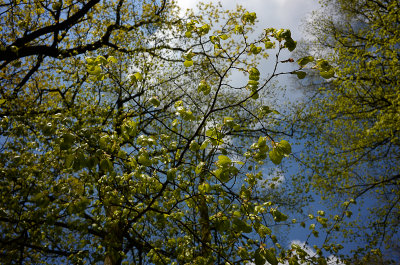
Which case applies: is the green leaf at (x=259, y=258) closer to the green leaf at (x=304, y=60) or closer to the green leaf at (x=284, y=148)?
the green leaf at (x=284, y=148)

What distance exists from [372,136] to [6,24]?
1569 centimetres

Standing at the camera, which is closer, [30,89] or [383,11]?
[30,89]

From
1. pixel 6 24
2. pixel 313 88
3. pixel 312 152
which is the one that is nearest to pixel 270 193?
pixel 312 152

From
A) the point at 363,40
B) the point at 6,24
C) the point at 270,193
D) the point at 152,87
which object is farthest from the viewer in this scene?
the point at 363,40

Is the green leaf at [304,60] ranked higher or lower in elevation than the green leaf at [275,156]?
higher

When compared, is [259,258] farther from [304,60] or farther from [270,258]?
[304,60]

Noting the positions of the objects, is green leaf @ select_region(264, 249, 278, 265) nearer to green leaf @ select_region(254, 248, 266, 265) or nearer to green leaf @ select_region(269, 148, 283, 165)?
green leaf @ select_region(254, 248, 266, 265)

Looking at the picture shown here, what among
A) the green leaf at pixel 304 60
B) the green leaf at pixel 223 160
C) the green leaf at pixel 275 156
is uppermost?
the green leaf at pixel 304 60

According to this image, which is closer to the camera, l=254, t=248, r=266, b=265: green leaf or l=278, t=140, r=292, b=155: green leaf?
l=278, t=140, r=292, b=155: green leaf

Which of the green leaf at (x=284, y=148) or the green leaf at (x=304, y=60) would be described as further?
the green leaf at (x=304, y=60)

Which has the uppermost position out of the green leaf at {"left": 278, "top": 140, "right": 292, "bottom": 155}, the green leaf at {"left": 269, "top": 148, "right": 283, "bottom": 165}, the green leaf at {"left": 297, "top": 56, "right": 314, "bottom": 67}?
the green leaf at {"left": 297, "top": 56, "right": 314, "bottom": 67}

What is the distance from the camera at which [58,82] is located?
1022cm

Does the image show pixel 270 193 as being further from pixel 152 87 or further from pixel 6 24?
pixel 6 24

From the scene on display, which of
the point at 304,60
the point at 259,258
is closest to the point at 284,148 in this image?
the point at 304,60
